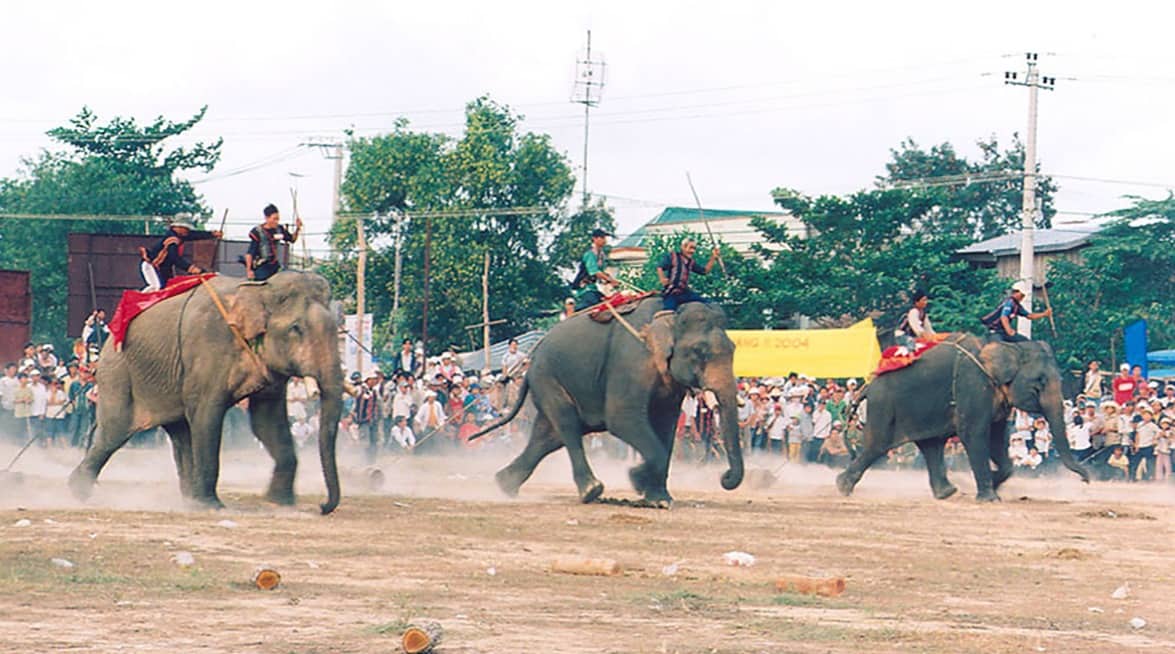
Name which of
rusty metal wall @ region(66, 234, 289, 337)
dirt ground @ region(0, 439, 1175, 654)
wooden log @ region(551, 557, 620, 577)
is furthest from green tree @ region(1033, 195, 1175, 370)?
wooden log @ region(551, 557, 620, 577)

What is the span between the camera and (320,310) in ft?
56.2

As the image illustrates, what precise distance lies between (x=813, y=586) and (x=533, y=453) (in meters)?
9.96

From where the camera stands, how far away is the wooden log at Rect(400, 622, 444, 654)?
8711 millimetres

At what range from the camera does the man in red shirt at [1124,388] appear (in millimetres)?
33281

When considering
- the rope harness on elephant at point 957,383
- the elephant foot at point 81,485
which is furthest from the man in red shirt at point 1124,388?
the elephant foot at point 81,485

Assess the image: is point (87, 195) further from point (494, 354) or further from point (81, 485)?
point (81, 485)

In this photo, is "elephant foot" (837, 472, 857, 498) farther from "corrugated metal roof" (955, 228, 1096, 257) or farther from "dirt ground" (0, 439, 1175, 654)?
"corrugated metal roof" (955, 228, 1096, 257)

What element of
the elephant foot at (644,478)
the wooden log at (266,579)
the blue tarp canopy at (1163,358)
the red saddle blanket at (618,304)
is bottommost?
the elephant foot at (644,478)

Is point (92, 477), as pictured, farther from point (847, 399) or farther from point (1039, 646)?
point (847, 399)

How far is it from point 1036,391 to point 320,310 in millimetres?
10653

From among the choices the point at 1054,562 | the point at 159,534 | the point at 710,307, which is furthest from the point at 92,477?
the point at 1054,562

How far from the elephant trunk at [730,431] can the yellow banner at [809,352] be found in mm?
16127

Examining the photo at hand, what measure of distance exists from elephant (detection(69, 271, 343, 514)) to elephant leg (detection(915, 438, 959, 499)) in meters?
9.62

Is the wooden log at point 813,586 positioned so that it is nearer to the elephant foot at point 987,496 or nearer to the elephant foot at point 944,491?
the elephant foot at point 987,496
